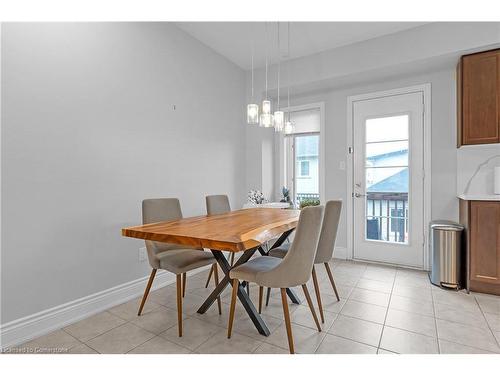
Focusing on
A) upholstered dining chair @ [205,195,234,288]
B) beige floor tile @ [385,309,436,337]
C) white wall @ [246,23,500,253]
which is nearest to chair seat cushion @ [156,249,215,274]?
upholstered dining chair @ [205,195,234,288]

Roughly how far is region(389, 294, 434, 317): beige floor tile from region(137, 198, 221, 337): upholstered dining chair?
154 centimetres

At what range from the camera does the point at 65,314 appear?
2.04 metres

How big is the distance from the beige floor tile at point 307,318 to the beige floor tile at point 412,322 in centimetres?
41

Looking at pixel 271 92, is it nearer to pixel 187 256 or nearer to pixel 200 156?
pixel 200 156

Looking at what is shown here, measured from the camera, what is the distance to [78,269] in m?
2.15

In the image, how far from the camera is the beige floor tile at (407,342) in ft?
5.54

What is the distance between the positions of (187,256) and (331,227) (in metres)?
1.19

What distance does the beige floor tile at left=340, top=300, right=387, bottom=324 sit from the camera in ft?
6.88

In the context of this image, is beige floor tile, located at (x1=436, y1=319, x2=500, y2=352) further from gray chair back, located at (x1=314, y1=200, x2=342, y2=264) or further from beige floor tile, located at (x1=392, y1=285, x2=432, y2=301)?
gray chair back, located at (x1=314, y1=200, x2=342, y2=264)

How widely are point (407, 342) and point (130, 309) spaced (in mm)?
Answer: 2125

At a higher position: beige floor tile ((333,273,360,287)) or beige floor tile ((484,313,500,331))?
beige floor tile ((484,313,500,331))

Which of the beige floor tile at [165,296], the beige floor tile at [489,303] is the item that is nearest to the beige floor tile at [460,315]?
the beige floor tile at [489,303]

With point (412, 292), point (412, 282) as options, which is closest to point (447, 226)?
point (412, 282)

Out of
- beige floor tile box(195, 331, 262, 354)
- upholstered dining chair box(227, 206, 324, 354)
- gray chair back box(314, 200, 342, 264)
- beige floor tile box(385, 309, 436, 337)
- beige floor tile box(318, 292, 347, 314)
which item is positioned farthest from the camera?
beige floor tile box(318, 292, 347, 314)
